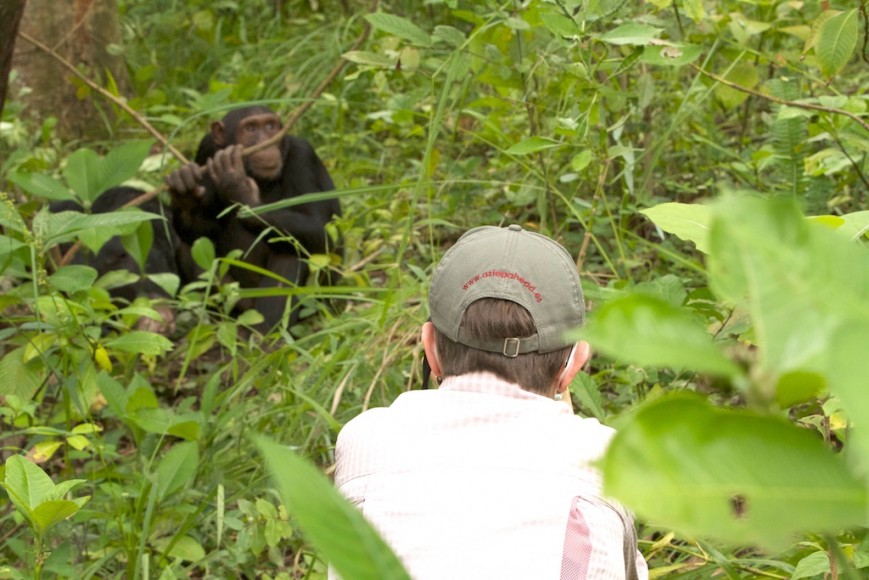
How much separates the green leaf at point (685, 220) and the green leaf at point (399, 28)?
161 cm

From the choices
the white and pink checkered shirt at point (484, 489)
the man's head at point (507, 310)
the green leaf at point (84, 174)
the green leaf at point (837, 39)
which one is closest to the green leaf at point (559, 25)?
the green leaf at point (837, 39)

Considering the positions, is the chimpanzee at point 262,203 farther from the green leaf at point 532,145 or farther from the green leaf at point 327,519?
the green leaf at point 327,519

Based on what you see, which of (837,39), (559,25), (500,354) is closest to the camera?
(500,354)

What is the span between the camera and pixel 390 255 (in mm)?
3879

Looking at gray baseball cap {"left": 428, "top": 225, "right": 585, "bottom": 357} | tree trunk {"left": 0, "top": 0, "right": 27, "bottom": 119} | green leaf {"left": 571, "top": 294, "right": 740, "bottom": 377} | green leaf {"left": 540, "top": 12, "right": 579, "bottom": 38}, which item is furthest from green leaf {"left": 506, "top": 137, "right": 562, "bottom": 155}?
green leaf {"left": 571, "top": 294, "right": 740, "bottom": 377}

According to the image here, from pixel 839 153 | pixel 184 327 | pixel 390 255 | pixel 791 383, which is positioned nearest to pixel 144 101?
pixel 184 327

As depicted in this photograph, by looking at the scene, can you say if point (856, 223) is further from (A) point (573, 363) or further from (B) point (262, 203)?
(B) point (262, 203)

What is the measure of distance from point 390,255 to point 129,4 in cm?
412

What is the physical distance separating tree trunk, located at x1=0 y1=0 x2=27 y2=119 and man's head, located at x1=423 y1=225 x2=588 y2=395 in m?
1.27

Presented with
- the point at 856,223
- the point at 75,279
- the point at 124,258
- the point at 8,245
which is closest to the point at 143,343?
the point at 75,279

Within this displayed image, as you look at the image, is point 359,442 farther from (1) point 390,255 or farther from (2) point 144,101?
(2) point 144,101

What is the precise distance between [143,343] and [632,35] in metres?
1.18

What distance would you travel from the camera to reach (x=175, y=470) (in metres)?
2.21

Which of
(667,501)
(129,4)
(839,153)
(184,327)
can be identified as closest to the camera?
(667,501)
